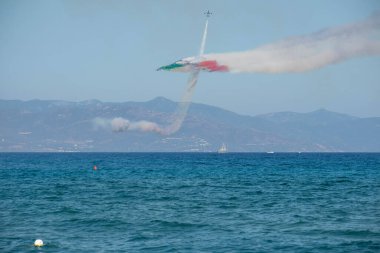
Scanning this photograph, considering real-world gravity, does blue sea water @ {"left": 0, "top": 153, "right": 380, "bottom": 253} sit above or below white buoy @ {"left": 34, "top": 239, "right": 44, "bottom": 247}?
above

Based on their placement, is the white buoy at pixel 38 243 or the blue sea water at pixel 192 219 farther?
the blue sea water at pixel 192 219

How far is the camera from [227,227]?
142 feet

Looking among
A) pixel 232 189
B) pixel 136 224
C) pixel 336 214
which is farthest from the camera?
pixel 232 189

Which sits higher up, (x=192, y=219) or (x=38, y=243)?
(x=192, y=219)

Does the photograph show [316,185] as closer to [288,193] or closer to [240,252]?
[288,193]

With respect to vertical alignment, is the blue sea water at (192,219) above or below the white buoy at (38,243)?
above

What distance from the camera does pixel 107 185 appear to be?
3174 inches

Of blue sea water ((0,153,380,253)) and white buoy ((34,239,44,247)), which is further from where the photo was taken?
blue sea water ((0,153,380,253))

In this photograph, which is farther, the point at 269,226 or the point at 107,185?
the point at 107,185

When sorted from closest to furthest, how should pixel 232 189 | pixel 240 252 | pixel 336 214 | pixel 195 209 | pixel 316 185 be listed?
pixel 240 252
pixel 336 214
pixel 195 209
pixel 232 189
pixel 316 185

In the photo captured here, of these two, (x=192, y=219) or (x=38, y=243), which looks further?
(x=192, y=219)

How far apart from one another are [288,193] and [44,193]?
2787cm

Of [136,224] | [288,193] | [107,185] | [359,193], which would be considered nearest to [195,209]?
[136,224]

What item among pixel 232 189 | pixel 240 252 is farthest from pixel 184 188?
pixel 240 252
